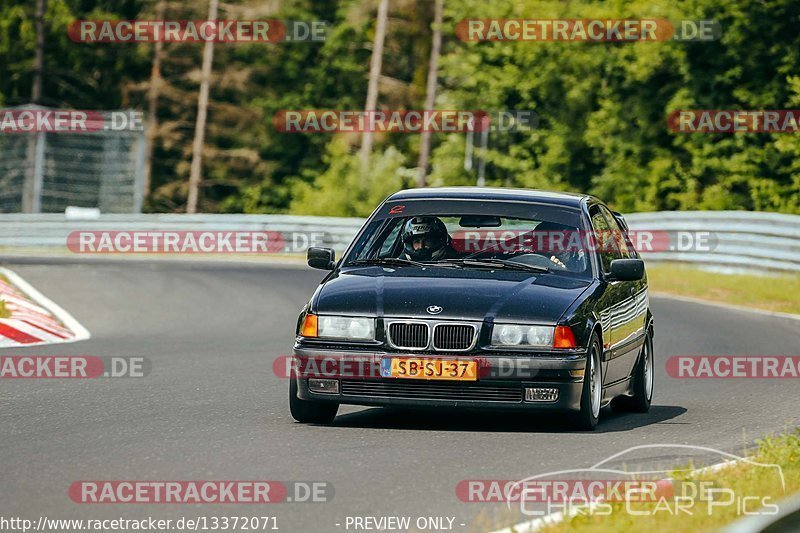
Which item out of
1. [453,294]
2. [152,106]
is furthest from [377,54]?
[453,294]

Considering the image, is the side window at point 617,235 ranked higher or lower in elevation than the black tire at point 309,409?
higher

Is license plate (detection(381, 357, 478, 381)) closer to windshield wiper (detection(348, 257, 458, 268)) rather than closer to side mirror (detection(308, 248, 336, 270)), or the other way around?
windshield wiper (detection(348, 257, 458, 268))

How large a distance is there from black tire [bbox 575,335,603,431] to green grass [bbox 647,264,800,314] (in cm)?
1192

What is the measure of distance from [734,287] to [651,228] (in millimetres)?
5284

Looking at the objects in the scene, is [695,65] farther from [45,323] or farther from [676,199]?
[45,323]

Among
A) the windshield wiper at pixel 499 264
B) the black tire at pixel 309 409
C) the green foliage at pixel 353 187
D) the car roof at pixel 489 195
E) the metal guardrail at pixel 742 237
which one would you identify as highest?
the car roof at pixel 489 195

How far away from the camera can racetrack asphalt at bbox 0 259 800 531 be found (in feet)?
23.9

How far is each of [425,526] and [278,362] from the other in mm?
7841

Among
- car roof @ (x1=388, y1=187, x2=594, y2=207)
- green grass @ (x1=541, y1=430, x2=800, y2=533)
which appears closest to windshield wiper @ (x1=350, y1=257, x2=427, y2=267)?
car roof @ (x1=388, y1=187, x2=594, y2=207)

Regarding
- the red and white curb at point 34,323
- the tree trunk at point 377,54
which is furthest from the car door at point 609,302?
the tree trunk at point 377,54

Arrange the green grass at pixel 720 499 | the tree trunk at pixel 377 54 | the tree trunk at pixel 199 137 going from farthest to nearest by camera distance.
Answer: the tree trunk at pixel 199 137
the tree trunk at pixel 377 54
the green grass at pixel 720 499

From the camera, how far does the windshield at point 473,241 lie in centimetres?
1059

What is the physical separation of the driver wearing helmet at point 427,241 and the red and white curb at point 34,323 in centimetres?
617

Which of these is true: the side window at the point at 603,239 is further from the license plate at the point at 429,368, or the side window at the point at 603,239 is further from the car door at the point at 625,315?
the license plate at the point at 429,368
